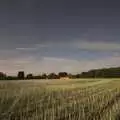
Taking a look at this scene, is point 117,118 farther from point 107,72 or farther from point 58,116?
point 107,72

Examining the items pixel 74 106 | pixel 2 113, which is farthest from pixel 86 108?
pixel 2 113

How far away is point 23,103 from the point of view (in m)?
17.7

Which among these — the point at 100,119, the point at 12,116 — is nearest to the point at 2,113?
the point at 12,116

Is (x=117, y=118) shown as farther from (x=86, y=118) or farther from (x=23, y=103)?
(x=23, y=103)

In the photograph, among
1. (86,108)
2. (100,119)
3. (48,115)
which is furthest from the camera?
(86,108)

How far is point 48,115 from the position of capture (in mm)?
14414

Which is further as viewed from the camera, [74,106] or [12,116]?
[74,106]

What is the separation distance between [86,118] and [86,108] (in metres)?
3.13

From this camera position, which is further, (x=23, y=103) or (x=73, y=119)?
(x=23, y=103)

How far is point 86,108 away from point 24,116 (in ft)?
13.4

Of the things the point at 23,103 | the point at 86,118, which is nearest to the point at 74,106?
the point at 23,103

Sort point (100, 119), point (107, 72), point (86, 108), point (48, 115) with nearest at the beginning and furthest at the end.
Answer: point (100, 119)
point (48, 115)
point (86, 108)
point (107, 72)

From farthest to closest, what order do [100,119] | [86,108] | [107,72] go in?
[107,72]
[86,108]
[100,119]

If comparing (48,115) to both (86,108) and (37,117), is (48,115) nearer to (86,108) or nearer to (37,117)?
(37,117)
